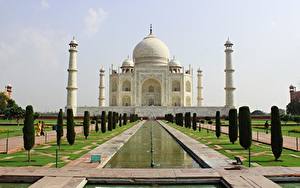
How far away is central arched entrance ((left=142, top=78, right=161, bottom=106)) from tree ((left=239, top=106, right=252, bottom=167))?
35.9 m

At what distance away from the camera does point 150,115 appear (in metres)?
39.8

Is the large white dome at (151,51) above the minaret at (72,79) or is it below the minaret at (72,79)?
above

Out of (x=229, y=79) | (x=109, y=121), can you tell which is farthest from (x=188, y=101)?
(x=109, y=121)

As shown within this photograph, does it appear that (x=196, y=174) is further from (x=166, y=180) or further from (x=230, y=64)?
(x=230, y=64)

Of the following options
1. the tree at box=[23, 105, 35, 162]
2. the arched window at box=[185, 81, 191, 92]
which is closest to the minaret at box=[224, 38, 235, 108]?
the arched window at box=[185, 81, 191, 92]

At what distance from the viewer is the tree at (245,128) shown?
8.81 meters

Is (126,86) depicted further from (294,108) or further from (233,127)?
(233,127)

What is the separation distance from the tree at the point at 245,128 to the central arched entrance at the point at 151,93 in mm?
35895

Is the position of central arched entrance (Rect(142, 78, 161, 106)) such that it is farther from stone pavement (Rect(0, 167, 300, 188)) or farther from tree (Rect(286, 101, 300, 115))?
stone pavement (Rect(0, 167, 300, 188))

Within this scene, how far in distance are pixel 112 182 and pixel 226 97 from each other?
113ft

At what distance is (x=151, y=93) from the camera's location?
46125 millimetres

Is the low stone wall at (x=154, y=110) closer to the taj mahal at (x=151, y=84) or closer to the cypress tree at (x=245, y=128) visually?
the taj mahal at (x=151, y=84)

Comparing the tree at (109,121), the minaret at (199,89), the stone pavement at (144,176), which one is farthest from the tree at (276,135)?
the minaret at (199,89)

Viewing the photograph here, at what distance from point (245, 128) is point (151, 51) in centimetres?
3790
